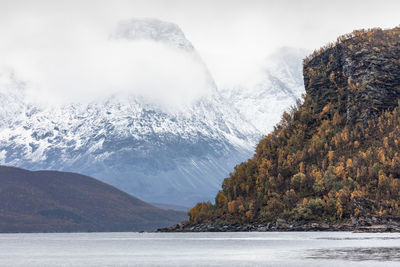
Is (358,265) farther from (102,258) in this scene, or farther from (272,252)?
(102,258)

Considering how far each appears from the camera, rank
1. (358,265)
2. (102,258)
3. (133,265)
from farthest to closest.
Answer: (102,258) → (133,265) → (358,265)

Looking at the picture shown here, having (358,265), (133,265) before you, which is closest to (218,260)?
(133,265)

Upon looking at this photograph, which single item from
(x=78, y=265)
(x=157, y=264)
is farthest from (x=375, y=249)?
(x=78, y=265)

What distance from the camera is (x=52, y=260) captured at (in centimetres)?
17800

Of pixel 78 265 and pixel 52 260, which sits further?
pixel 52 260

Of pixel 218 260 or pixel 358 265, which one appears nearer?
pixel 358 265

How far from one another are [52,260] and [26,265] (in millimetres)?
17632

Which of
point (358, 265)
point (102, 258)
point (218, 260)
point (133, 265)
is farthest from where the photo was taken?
point (102, 258)

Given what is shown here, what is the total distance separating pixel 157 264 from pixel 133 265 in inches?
A: 236

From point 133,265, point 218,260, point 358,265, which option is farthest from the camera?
point 218,260

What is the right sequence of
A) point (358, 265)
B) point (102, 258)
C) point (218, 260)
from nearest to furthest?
1. point (358, 265)
2. point (218, 260)
3. point (102, 258)

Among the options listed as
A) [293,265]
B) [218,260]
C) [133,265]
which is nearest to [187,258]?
[218,260]

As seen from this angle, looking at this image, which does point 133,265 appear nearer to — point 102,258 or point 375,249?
point 102,258

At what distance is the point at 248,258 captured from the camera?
17212cm
